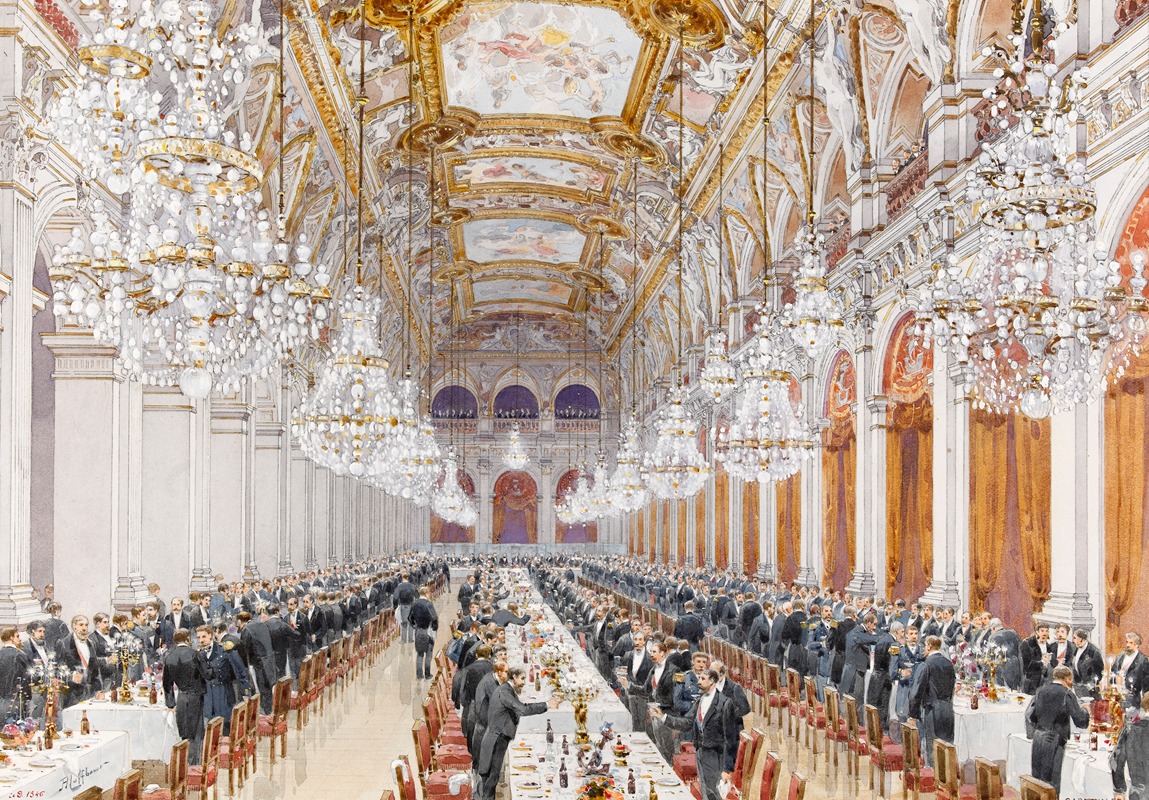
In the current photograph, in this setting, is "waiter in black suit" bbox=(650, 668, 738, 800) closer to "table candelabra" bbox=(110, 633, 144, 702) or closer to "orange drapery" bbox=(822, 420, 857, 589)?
"table candelabra" bbox=(110, 633, 144, 702)

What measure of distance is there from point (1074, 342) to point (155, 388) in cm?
1253

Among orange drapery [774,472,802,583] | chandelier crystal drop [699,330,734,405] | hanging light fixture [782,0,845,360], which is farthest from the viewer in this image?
orange drapery [774,472,802,583]

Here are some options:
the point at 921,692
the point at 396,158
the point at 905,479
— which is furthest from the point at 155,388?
the point at 921,692

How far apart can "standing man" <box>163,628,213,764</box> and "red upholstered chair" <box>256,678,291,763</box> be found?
82cm

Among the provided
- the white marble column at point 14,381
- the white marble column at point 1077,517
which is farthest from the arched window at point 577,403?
the white marble column at point 14,381

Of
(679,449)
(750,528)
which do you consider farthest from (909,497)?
(750,528)

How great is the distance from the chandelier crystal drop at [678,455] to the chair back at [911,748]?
27.5ft

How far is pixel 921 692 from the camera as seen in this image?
9.08 metres

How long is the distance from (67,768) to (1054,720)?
642 centimetres

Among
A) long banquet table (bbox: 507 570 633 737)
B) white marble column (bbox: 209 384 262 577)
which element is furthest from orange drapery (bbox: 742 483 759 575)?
white marble column (bbox: 209 384 262 577)

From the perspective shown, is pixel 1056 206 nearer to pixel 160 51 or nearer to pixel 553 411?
pixel 160 51

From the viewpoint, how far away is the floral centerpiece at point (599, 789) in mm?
6537

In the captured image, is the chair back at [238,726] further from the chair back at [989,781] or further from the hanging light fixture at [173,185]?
the chair back at [989,781]

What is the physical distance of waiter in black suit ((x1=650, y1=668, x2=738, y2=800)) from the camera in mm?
8055
